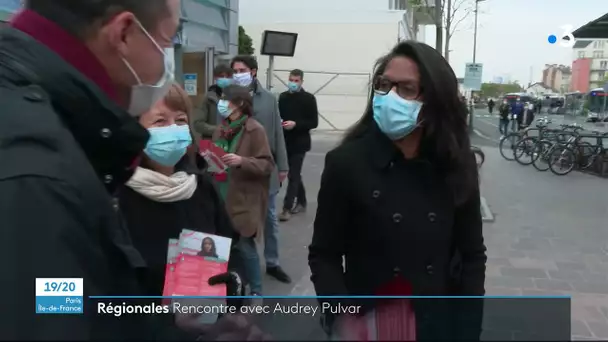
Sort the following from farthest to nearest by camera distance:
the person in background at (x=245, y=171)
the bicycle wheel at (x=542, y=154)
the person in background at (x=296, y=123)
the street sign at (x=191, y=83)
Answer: the bicycle wheel at (x=542, y=154) < the street sign at (x=191, y=83) < the person in background at (x=296, y=123) < the person in background at (x=245, y=171)

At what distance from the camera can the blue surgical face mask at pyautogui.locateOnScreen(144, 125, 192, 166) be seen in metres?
2.44

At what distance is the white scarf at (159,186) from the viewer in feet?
7.40

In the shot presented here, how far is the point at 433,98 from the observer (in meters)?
2.17

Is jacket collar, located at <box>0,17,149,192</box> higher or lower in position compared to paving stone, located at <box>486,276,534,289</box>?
higher

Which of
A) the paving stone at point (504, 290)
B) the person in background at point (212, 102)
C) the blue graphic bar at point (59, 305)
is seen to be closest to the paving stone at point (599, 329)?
the paving stone at point (504, 290)

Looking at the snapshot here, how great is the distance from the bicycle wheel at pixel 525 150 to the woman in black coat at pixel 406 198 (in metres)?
13.3

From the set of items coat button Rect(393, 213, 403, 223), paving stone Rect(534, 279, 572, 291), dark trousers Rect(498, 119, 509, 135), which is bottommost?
paving stone Rect(534, 279, 572, 291)

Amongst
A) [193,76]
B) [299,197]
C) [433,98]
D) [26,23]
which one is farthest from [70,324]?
[193,76]

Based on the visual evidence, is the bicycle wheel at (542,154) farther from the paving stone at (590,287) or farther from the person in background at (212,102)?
the person in background at (212,102)

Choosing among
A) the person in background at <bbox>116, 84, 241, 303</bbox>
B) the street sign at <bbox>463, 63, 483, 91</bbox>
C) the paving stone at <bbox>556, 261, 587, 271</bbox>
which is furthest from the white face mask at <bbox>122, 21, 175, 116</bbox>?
the street sign at <bbox>463, 63, 483, 91</bbox>

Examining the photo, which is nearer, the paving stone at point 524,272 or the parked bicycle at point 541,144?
the paving stone at point 524,272

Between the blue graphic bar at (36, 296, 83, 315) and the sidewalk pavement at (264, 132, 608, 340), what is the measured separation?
306 cm

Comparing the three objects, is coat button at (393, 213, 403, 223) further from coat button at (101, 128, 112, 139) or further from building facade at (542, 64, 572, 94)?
building facade at (542, 64, 572, 94)

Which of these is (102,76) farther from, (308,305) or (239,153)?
(239,153)
